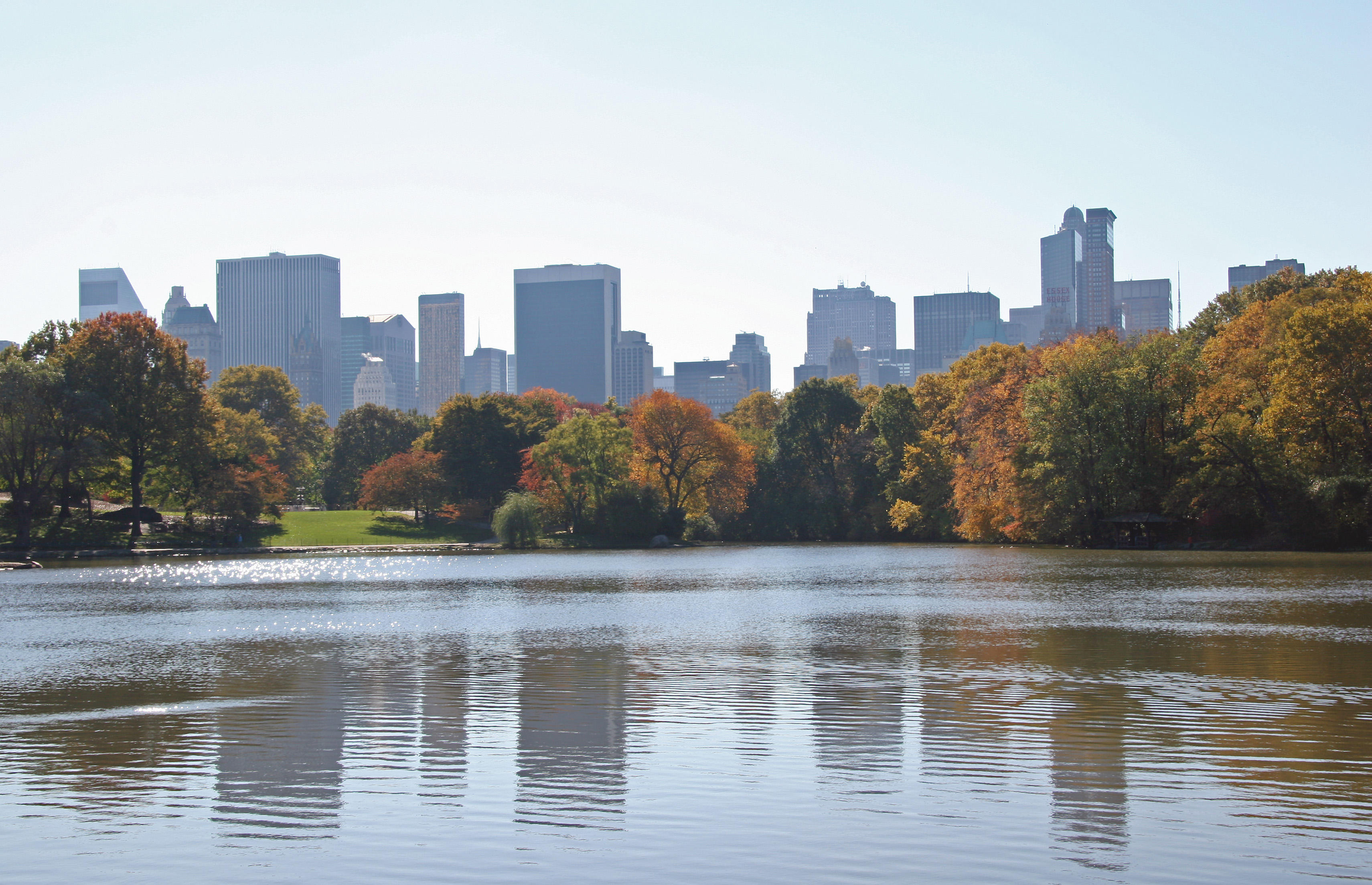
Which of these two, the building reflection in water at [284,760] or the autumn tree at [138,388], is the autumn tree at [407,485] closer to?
the autumn tree at [138,388]

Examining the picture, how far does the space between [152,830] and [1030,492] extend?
5888 centimetres

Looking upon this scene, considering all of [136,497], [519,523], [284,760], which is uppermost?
[136,497]

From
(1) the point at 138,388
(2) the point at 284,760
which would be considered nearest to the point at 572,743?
(2) the point at 284,760

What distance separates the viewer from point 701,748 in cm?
1164

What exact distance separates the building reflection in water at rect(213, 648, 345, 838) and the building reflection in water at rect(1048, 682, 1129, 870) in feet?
19.2

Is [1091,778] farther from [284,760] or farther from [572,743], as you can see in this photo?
[284,760]

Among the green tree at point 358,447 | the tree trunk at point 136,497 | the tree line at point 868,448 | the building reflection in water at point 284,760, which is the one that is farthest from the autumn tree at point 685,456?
the building reflection in water at point 284,760

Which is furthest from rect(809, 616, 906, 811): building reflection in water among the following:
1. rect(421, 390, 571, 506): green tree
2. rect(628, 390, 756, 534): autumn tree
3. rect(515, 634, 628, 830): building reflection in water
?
rect(421, 390, 571, 506): green tree

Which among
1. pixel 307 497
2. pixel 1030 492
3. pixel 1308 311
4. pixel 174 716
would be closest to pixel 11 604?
pixel 174 716

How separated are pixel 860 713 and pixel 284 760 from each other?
664cm

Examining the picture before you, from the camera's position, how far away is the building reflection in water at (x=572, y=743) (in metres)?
9.36

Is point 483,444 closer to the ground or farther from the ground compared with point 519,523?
farther from the ground

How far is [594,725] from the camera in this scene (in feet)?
42.5

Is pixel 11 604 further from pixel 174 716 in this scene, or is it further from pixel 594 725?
pixel 594 725
